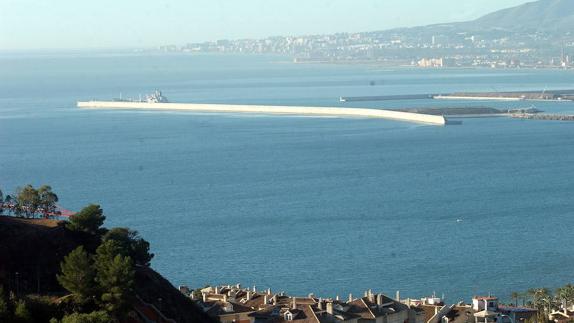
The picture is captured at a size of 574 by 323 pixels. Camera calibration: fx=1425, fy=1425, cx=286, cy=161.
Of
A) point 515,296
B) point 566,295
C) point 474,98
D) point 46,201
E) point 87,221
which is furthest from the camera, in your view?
point 474,98

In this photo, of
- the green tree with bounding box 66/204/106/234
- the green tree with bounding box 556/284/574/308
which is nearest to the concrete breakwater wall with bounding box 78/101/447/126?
the green tree with bounding box 556/284/574/308

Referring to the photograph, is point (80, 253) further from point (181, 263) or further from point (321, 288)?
point (181, 263)

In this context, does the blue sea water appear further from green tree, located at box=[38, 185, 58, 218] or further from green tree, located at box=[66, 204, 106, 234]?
green tree, located at box=[66, 204, 106, 234]

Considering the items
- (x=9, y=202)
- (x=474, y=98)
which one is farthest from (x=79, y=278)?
(x=474, y=98)

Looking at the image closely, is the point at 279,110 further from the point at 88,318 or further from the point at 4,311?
the point at 4,311

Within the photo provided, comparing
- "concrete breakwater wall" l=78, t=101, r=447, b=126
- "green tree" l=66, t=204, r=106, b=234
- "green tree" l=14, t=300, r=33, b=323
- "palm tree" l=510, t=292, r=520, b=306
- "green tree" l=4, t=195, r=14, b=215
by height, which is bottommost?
"concrete breakwater wall" l=78, t=101, r=447, b=126

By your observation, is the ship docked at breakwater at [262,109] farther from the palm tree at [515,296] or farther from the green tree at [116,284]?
the green tree at [116,284]

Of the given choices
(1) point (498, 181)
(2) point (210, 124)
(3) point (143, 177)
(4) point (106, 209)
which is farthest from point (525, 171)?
(2) point (210, 124)
